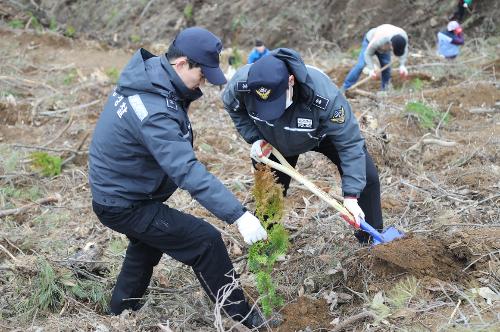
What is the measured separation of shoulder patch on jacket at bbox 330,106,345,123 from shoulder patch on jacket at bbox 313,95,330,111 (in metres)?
0.08

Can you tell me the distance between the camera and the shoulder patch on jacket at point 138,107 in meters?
2.76

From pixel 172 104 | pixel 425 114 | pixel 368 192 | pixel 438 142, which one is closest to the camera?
pixel 172 104

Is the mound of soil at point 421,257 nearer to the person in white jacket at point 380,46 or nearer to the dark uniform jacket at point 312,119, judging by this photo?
the dark uniform jacket at point 312,119

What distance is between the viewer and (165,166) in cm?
275

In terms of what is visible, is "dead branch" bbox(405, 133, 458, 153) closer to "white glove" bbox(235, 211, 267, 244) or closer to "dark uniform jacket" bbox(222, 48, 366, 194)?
"dark uniform jacket" bbox(222, 48, 366, 194)

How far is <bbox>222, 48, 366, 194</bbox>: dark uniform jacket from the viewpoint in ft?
10.5

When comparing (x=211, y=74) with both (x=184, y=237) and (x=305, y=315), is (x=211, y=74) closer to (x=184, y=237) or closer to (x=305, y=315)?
(x=184, y=237)

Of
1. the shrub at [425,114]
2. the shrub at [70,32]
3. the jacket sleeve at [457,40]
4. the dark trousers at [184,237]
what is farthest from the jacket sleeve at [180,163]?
the shrub at [70,32]

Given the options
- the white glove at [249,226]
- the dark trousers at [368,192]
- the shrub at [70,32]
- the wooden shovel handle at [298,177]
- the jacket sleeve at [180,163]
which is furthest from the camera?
the shrub at [70,32]

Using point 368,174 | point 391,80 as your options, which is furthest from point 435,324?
point 391,80

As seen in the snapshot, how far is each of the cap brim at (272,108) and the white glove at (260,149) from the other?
1.89 feet

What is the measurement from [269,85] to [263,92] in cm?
6

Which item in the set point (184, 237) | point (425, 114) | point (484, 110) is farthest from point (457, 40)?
point (184, 237)

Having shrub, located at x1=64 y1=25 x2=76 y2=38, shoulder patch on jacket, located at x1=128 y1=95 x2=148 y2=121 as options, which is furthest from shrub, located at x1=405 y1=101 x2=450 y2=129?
shrub, located at x1=64 y1=25 x2=76 y2=38
